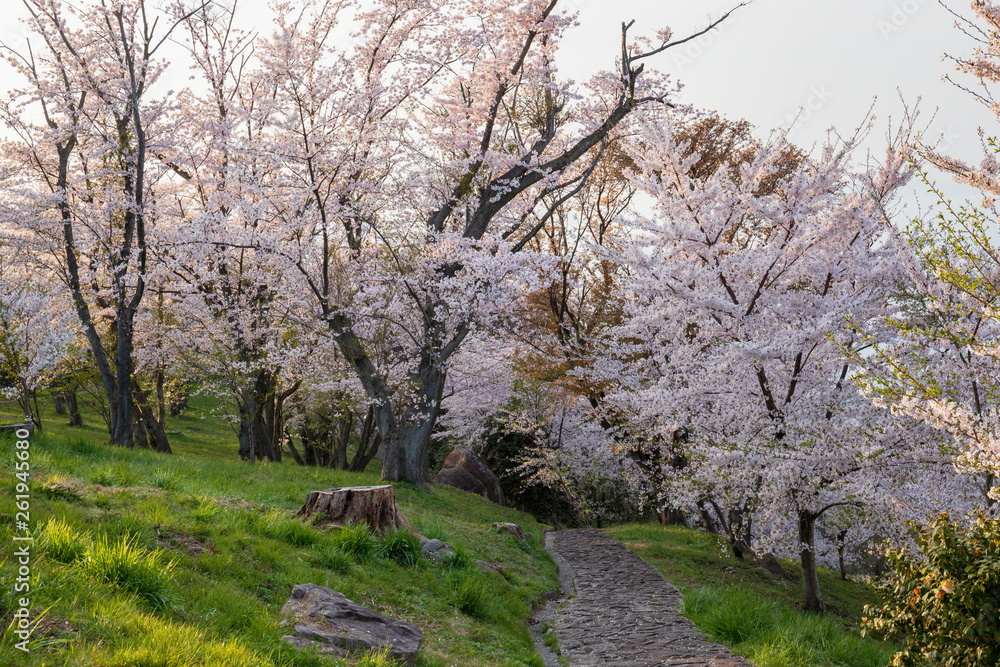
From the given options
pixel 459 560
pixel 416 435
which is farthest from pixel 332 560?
pixel 416 435

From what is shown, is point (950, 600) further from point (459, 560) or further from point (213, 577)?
point (213, 577)

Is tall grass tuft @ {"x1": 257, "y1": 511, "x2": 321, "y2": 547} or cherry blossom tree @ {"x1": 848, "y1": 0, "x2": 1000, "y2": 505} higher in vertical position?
cherry blossom tree @ {"x1": 848, "y1": 0, "x2": 1000, "y2": 505}

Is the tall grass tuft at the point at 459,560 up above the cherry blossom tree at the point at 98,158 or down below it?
below

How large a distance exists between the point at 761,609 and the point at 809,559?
299 centimetres

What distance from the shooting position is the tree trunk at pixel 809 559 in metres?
11.8

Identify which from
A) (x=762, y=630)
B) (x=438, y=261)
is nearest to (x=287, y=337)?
(x=438, y=261)

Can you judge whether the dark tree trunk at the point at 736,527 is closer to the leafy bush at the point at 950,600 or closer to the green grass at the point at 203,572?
the green grass at the point at 203,572

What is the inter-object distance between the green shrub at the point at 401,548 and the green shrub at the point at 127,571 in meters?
3.61

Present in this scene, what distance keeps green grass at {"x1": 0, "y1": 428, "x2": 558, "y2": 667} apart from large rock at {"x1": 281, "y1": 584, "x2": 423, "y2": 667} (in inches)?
8.0

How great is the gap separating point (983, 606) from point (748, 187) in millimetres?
9337

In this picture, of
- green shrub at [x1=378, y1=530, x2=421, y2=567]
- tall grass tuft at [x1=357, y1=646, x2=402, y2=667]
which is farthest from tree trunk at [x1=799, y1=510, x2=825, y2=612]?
tall grass tuft at [x1=357, y1=646, x2=402, y2=667]

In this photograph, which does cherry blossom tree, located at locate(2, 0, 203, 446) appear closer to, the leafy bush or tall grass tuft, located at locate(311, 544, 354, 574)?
tall grass tuft, located at locate(311, 544, 354, 574)

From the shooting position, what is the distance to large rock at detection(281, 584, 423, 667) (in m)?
5.72

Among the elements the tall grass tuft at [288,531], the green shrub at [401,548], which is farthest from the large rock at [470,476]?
the tall grass tuft at [288,531]
